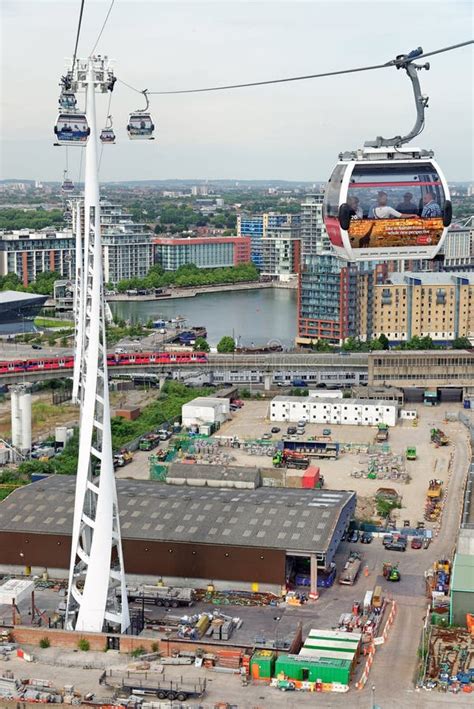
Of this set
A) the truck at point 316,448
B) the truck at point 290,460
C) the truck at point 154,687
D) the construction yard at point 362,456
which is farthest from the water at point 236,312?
the truck at point 154,687

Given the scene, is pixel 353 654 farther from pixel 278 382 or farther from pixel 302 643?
pixel 278 382

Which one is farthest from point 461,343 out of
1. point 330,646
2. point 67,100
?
point 67,100

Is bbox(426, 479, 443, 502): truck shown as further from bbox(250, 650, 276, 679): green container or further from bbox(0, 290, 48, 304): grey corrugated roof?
bbox(0, 290, 48, 304): grey corrugated roof

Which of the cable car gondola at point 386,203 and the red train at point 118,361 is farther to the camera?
the red train at point 118,361

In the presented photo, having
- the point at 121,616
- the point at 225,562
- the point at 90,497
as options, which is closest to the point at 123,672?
the point at 121,616

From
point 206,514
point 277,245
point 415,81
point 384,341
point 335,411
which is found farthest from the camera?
point 277,245

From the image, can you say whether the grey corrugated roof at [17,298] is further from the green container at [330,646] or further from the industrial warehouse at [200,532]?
the green container at [330,646]

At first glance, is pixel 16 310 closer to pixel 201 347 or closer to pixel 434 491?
pixel 201 347
